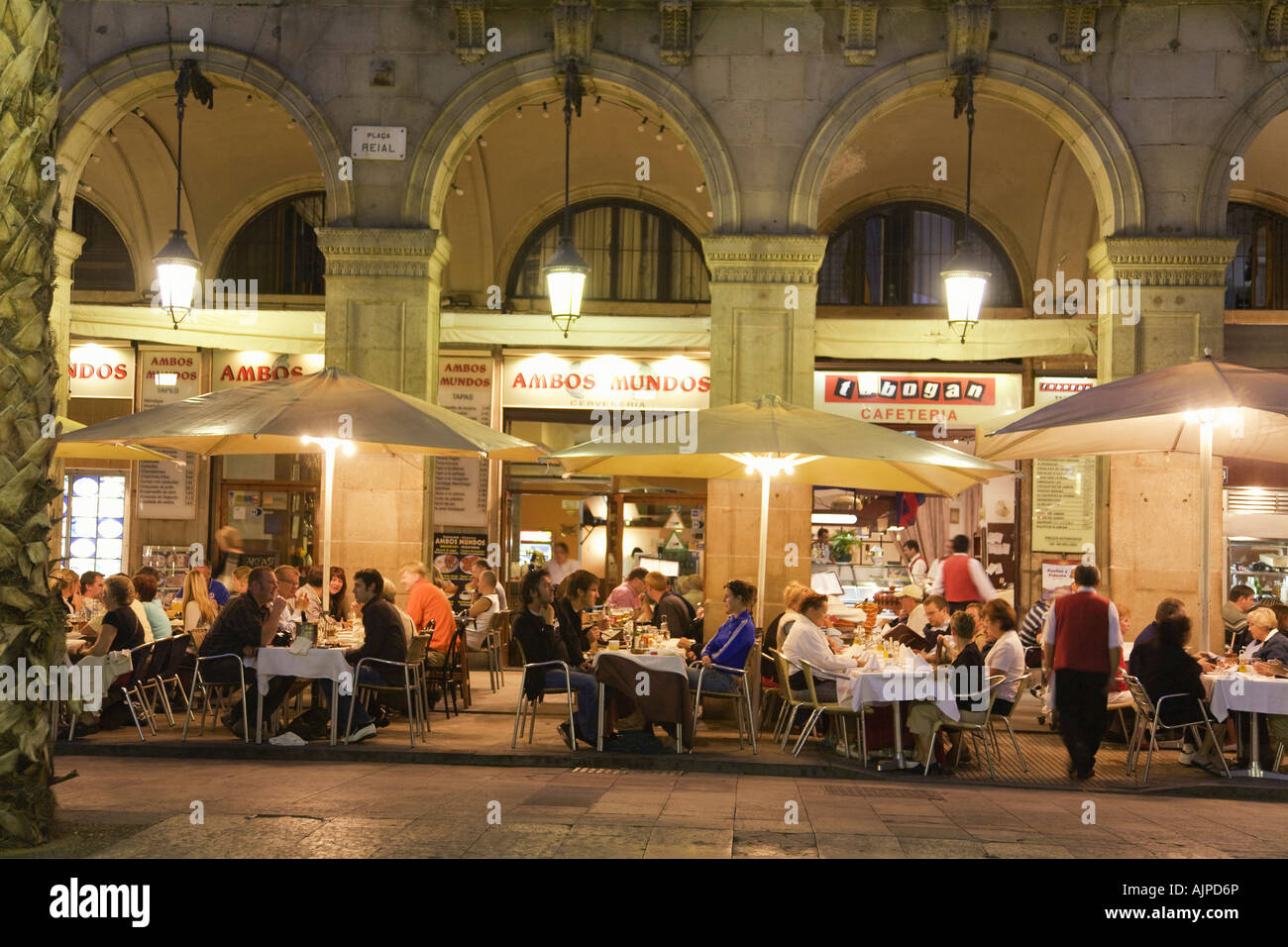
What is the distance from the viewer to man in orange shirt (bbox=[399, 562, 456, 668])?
38.2 ft

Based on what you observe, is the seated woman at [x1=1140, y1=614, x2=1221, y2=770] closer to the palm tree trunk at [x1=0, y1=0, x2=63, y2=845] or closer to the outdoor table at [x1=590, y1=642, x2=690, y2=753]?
the outdoor table at [x1=590, y1=642, x2=690, y2=753]

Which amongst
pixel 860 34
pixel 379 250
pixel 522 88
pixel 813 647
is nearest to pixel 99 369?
pixel 379 250

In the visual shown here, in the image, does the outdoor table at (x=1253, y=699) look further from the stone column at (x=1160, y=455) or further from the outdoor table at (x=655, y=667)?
the outdoor table at (x=655, y=667)

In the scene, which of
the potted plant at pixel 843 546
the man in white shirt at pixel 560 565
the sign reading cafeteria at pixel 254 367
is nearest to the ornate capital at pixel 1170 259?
the potted plant at pixel 843 546

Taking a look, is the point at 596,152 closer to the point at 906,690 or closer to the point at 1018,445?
the point at 1018,445

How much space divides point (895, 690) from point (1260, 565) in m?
7.79

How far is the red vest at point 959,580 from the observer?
13.3m

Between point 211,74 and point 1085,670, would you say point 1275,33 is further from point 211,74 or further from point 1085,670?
point 211,74

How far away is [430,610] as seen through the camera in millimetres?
11781

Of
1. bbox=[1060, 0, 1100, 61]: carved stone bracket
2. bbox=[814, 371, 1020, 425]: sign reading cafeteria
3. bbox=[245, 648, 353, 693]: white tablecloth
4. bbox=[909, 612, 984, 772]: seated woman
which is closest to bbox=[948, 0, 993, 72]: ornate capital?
bbox=[1060, 0, 1100, 61]: carved stone bracket

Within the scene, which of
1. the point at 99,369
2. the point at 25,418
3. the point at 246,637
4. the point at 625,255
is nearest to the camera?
the point at 25,418

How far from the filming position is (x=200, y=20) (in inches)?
513

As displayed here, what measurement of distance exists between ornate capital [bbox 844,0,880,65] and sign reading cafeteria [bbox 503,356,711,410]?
13.7ft
